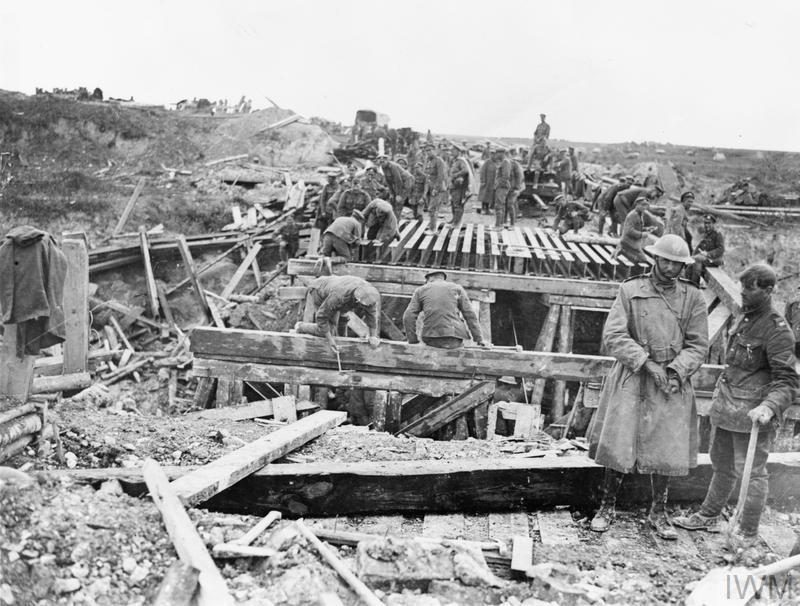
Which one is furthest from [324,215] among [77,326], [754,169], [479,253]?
[754,169]

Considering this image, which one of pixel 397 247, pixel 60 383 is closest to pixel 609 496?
pixel 60 383

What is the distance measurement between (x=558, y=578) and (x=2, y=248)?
177 inches

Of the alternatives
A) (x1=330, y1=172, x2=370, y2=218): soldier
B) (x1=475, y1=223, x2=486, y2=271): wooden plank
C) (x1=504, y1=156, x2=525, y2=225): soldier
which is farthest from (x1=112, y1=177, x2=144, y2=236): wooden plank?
(x1=504, y1=156, x2=525, y2=225): soldier

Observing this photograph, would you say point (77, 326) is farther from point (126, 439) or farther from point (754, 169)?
point (754, 169)

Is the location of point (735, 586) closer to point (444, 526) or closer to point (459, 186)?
point (444, 526)

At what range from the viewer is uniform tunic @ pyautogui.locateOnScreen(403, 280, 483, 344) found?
7.14 meters

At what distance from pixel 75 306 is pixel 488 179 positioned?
12.8 m

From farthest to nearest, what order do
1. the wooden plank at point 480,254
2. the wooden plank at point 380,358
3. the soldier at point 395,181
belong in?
the soldier at point 395,181, the wooden plank at point 480,254, the wooden plank at point 380,358

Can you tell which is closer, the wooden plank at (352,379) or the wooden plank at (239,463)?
the wooden plank at (239,463)

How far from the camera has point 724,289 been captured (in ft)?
31.6

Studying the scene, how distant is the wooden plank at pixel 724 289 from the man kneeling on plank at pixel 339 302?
16.9 feet

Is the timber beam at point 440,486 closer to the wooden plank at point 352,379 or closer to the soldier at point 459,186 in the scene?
the wooden plank at point 352,379

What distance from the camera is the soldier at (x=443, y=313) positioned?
7.14 m

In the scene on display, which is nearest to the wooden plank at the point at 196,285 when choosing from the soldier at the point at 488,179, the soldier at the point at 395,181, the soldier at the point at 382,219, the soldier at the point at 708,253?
the soldier at the point at 382,219
